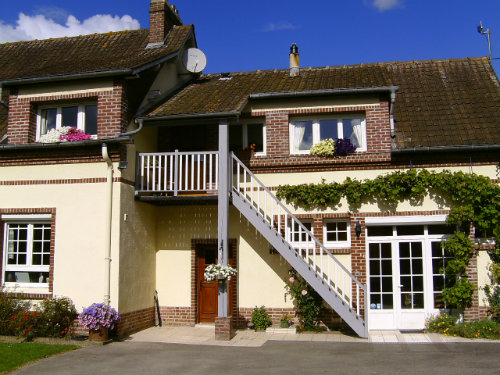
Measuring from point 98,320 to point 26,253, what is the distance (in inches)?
113

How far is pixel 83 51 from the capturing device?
48.2 ft

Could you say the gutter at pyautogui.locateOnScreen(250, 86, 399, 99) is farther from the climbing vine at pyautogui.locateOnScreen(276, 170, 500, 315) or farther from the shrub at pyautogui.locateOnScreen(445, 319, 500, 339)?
the shrub at pyautogui.locateOnScreen(445, 319, 500, 339)

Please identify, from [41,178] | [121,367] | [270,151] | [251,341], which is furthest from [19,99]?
[251,341]

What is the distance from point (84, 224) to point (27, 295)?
2.03m

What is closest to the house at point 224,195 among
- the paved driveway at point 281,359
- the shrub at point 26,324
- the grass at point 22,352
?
the shrub at point 26,324

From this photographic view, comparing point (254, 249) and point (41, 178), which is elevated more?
point (41, 178)

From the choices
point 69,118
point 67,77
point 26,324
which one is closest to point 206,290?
point 26,324

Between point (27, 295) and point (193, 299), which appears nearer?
point (27, 295)

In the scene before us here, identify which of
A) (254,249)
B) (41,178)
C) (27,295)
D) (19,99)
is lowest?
(27,295)

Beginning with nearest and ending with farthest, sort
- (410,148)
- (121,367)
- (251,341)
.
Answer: (121,367)
(251,341)
(410,148)

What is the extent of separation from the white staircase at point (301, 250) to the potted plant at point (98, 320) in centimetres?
358

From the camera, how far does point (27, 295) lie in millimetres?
11008

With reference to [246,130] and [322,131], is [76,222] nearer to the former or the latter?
[246,130]

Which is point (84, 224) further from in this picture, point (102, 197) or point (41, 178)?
point (41, 178)
